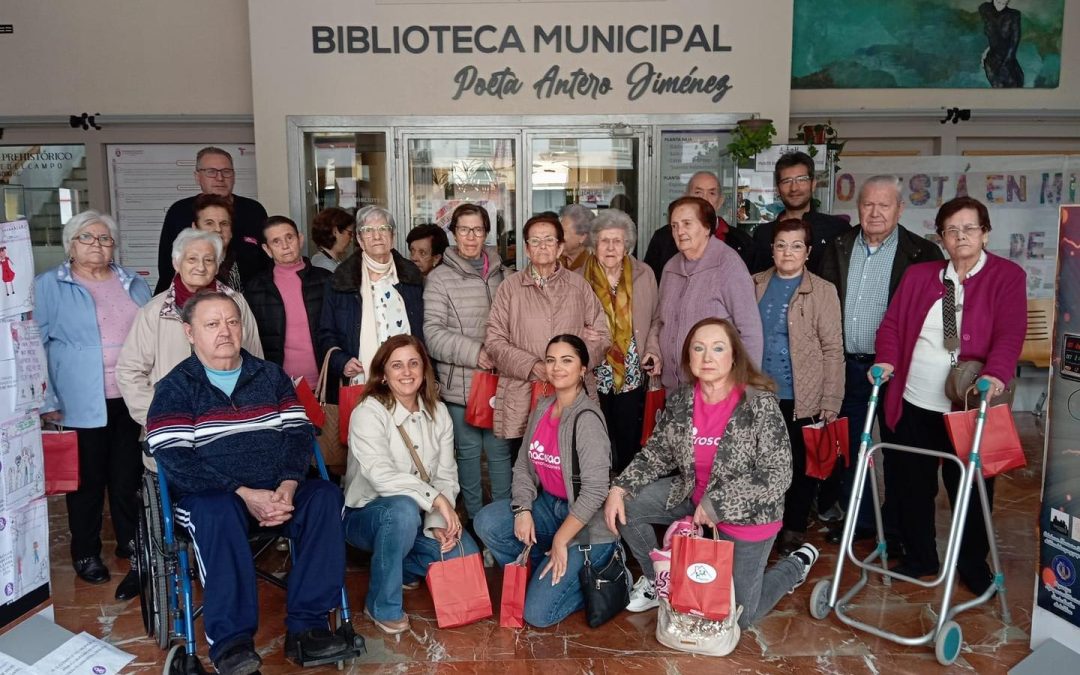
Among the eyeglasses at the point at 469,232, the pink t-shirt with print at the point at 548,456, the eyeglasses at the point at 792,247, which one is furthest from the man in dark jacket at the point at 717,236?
the pink t-shirt with print at the point at 548,456

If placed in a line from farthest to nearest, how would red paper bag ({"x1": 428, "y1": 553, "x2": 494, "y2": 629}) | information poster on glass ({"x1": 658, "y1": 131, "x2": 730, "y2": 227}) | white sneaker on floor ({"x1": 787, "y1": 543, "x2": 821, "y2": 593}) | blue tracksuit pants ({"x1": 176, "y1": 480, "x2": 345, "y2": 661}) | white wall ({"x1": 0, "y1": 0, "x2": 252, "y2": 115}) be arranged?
white wall ({"x1": 0, "y1": 0, "x2": 252, "y2": 115}) → information poster on glass ({"x1": 658, "y1": 131, "x2": 730, "y2": 227}) → white sneaker on floor ({"x1": 787, "y1": 543, "x2": 821, "y2": 593}) → red paper bag ({"x1": 428, "y1": 553, "x2": 494, "y2": 629}) → blue tracksuit pants ({"x1": 176, "y1": 480, "x2": 345, "y2": 661})

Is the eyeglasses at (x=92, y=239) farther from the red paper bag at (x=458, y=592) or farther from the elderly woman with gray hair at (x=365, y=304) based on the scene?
the red paper bag at (x=458, y=592)

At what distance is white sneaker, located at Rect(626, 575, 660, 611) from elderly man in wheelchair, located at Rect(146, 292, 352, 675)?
3.83ft

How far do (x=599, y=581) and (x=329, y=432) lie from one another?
1.43 meters

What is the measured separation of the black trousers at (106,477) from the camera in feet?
11.7

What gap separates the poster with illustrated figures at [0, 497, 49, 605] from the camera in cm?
295

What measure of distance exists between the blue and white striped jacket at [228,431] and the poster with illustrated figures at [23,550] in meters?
0.62

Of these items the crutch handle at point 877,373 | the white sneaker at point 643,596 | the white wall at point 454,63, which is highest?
the white wall at point 454,63

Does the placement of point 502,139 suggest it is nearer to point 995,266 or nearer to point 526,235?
point 526,235

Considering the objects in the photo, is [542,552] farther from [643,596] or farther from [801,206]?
[801,206]

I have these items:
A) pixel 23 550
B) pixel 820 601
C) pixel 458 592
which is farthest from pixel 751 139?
pixel 23 550

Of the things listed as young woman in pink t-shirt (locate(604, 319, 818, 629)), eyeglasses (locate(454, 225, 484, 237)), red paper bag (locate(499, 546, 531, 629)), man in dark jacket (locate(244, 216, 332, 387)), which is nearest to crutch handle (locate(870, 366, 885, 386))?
young woman in pink t-shirt (locate(604, 319, 818, 629))

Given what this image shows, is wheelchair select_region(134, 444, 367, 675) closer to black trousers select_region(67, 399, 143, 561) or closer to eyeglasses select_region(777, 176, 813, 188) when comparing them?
black trousers select_region(67, 399, 143, 561)

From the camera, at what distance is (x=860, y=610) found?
333 centimetres
